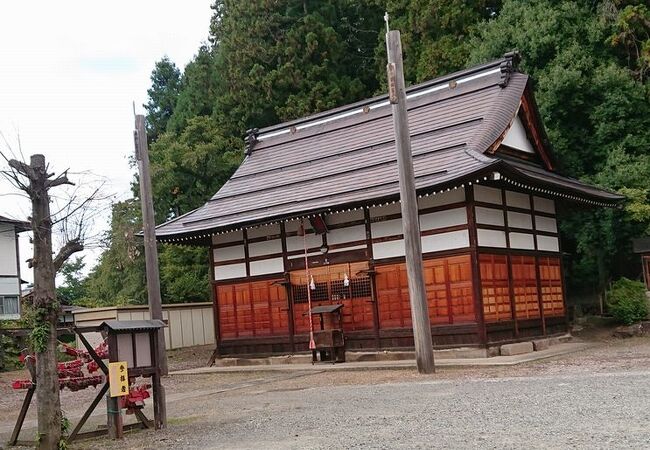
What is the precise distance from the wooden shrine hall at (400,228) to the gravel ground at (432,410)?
8.40ft

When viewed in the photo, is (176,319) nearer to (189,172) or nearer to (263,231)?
(189,172)

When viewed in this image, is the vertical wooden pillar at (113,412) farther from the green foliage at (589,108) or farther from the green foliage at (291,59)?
the green foliage at (291,59)

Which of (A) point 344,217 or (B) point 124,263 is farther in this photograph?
(B) point 124,263

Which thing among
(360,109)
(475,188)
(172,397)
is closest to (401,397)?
(172,397)

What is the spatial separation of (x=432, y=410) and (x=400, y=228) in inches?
319

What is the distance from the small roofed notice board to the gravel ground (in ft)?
1.87

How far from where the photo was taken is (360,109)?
20000 millimetres

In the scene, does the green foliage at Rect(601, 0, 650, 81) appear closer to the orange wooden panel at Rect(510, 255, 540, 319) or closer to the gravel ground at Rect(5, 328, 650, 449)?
the orange wooden panel at Rect(510, 255, 540, 319)

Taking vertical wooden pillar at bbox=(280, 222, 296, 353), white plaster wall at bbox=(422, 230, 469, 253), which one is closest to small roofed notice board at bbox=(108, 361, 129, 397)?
white plaster wall at bbox=(422, 230, 469, 253)

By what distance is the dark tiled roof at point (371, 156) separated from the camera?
1528 centimetres

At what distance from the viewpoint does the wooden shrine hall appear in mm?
14891

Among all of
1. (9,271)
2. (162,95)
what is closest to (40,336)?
(9,271)

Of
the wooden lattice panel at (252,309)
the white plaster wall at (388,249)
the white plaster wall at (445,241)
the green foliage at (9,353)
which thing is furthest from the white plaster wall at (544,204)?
the green foliage at (9,353)

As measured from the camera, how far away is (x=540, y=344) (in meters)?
16.0
